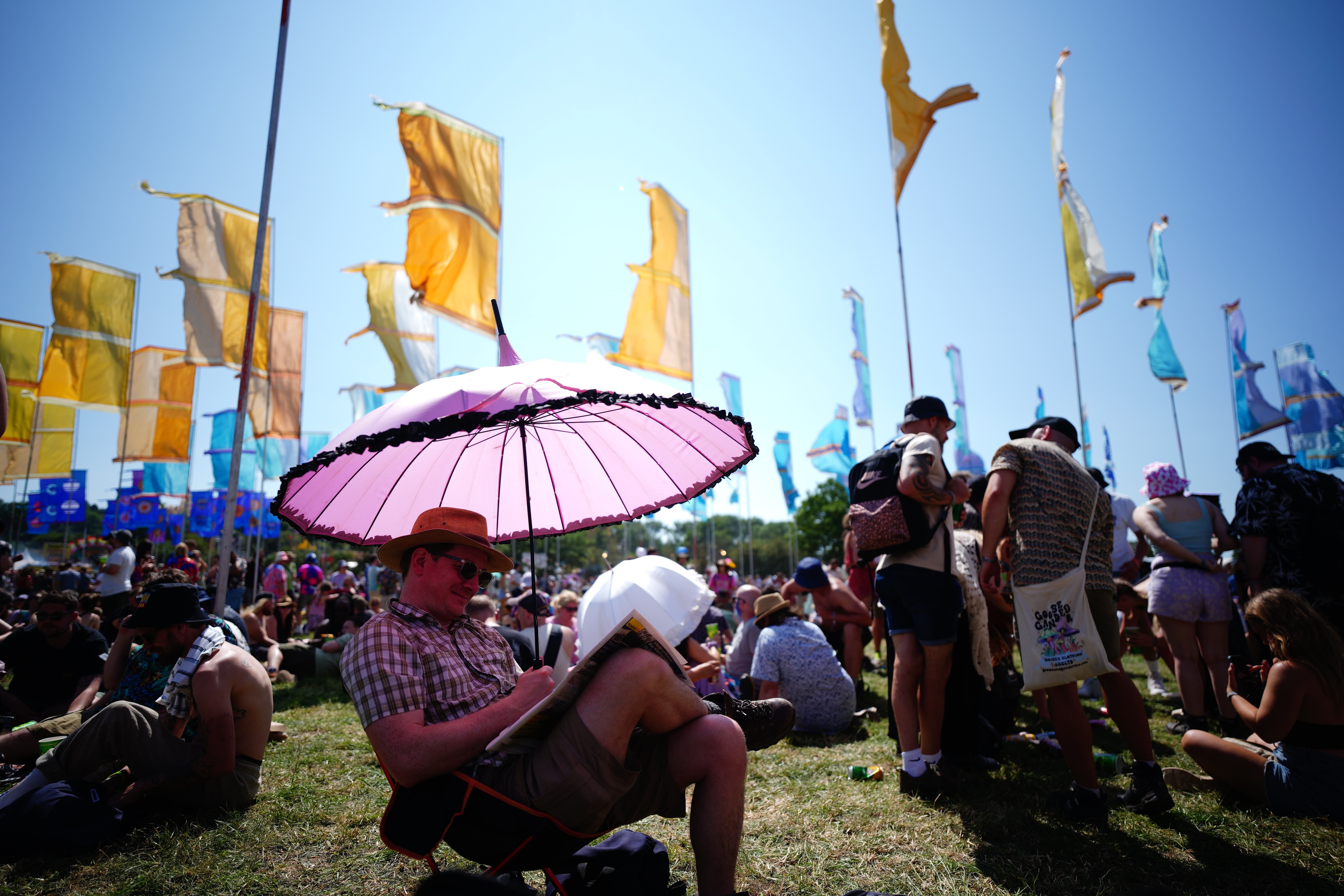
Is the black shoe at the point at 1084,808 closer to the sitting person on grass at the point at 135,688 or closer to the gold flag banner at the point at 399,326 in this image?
the sitting person on grass at the point at 135,688

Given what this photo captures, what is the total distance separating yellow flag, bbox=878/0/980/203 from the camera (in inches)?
287

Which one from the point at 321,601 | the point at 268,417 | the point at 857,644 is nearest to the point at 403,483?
the point at 857,644

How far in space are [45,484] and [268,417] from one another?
9853 millimetres

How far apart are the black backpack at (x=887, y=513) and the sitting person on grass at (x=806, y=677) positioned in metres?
1.38

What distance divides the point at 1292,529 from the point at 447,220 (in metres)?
8.39

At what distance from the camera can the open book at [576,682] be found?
165 centimetres

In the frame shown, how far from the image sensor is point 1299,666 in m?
2.68

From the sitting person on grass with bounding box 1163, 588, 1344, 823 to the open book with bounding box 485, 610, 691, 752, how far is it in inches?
100

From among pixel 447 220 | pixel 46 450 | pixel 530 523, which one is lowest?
pixel 530 523

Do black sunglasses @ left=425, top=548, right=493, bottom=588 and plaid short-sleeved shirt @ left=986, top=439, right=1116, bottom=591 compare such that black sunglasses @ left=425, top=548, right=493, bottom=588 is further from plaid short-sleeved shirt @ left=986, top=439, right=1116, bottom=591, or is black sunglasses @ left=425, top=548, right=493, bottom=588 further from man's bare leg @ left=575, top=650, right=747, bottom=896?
plaid short-sleeved shirt @ left=986, top=439, right=1116, bottom=591

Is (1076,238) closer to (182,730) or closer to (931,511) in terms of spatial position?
(931,511)

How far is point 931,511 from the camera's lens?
3.27 metres

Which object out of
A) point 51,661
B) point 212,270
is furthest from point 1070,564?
point 212,270

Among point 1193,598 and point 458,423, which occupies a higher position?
point 458,423
